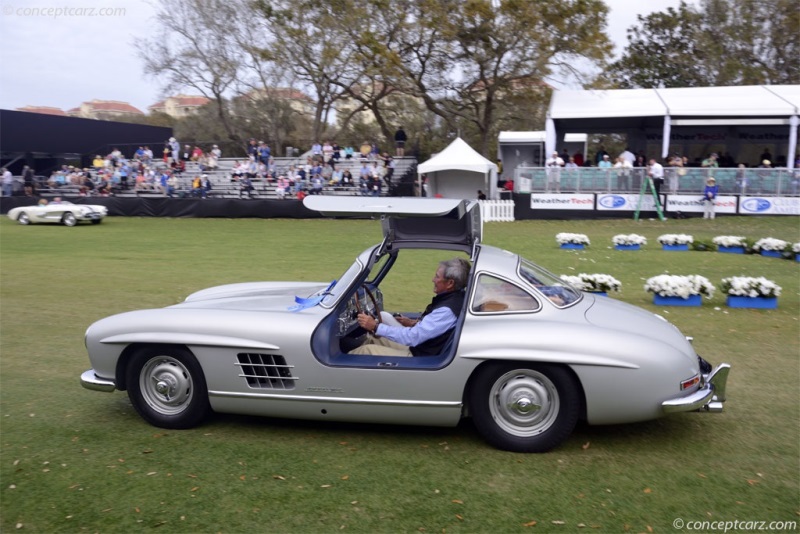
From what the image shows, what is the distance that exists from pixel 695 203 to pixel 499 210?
7.14 metres

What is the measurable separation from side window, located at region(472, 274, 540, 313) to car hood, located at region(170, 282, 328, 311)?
150 centimetres

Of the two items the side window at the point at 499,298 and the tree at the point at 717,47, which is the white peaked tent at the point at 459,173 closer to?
the tree at the point at 717,47

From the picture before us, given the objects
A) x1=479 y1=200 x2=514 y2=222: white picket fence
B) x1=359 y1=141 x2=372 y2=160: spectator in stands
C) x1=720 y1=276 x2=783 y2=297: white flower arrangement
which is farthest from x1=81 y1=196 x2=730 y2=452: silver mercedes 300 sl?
x1=359 y1=141 x2=372 y2=160: spectator in stands

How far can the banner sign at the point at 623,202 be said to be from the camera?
25.0 m

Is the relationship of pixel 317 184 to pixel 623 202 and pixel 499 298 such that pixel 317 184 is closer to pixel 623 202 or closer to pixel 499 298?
pixel 623 202

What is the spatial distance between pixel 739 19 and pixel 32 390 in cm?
4505

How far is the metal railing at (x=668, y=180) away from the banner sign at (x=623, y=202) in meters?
0.24

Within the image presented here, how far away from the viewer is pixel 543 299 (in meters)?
4.90

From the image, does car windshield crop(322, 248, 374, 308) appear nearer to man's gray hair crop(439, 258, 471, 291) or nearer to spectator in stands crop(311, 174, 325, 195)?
man's gray hair crop(439, 258, 471, 291)

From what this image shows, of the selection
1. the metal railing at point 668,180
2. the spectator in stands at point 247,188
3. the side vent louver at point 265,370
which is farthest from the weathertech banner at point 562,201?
the side vent louver at point 265,370

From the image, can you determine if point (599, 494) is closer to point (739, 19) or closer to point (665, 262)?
point (665, 262)

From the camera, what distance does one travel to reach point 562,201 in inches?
1021

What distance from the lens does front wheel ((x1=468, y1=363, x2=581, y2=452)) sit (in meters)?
4.50

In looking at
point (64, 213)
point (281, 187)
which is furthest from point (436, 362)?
point (281, 187)
